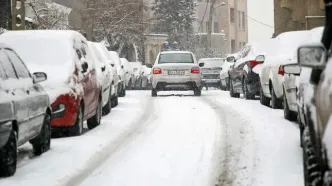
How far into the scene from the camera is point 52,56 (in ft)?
40.1

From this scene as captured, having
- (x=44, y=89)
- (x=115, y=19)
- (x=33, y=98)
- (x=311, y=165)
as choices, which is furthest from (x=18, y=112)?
Result: (x=115, y=19)

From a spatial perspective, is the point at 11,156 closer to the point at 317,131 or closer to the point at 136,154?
the point at 136,154

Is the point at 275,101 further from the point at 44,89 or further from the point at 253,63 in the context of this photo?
the point at 44,89

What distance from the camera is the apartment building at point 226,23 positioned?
82.4 metres

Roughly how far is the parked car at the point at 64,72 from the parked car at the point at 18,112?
1091 mm

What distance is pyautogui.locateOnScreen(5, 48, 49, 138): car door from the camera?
29.5 feet

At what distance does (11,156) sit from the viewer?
7.90 meters

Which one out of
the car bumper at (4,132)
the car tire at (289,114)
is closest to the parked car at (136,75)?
the car tire at (289,114)

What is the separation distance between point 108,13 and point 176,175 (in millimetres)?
41689

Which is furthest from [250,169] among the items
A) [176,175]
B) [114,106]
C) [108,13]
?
[108,13]

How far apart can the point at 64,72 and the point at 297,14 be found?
24.5m

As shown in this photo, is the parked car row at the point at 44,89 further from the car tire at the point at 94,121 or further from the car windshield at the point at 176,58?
the car windshield at the point at 176,58

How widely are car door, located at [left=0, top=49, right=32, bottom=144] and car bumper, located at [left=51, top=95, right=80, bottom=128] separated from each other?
2134mm

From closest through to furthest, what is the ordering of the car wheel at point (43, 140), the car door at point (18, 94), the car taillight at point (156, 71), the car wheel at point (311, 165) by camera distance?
the car wheel at point (311, 165)
the car door at point (18, 94)
the car wheel at point (43, 140)
the car taillight at point (156, 71)
